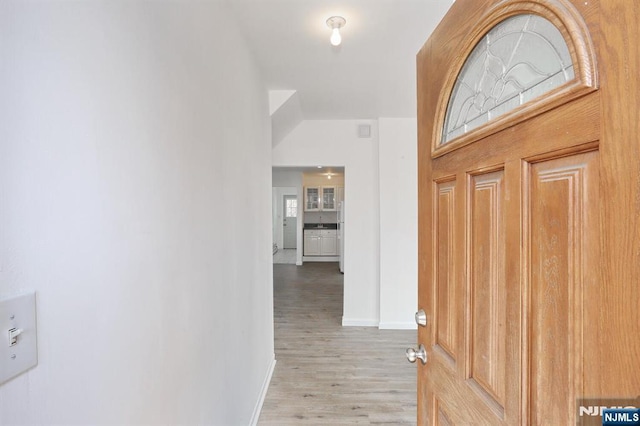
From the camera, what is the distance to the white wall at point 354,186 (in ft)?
13.0

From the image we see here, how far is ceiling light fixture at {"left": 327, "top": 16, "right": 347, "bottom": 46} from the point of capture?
5.77 feet

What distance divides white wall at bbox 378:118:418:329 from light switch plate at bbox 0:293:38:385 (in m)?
3.61

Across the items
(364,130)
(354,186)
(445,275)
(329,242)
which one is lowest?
(329,242)

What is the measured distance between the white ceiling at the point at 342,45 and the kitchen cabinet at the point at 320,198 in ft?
18.1

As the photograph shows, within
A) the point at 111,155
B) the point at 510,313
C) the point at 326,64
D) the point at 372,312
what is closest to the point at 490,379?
the point at 510,313

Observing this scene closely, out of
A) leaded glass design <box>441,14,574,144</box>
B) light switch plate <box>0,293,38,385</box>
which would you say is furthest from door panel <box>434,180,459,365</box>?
light switch plate <box>0,293,38,385</box>

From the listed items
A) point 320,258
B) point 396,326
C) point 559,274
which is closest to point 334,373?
point 396,326

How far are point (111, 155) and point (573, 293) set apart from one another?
98cm

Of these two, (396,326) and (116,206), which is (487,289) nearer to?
(116,206)

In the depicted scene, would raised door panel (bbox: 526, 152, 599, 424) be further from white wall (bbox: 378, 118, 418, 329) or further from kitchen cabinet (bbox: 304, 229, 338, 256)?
kitchen cabinet (bbox: 304, 229, 338, 256)

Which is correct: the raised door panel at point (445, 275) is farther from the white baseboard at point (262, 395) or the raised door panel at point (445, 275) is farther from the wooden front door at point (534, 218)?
the white baseboard at point (262, 395)

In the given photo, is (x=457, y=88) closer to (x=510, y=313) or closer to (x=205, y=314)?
(x=510, y=313)

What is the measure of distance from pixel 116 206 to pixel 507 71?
1.00 m

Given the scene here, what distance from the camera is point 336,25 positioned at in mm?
1819
